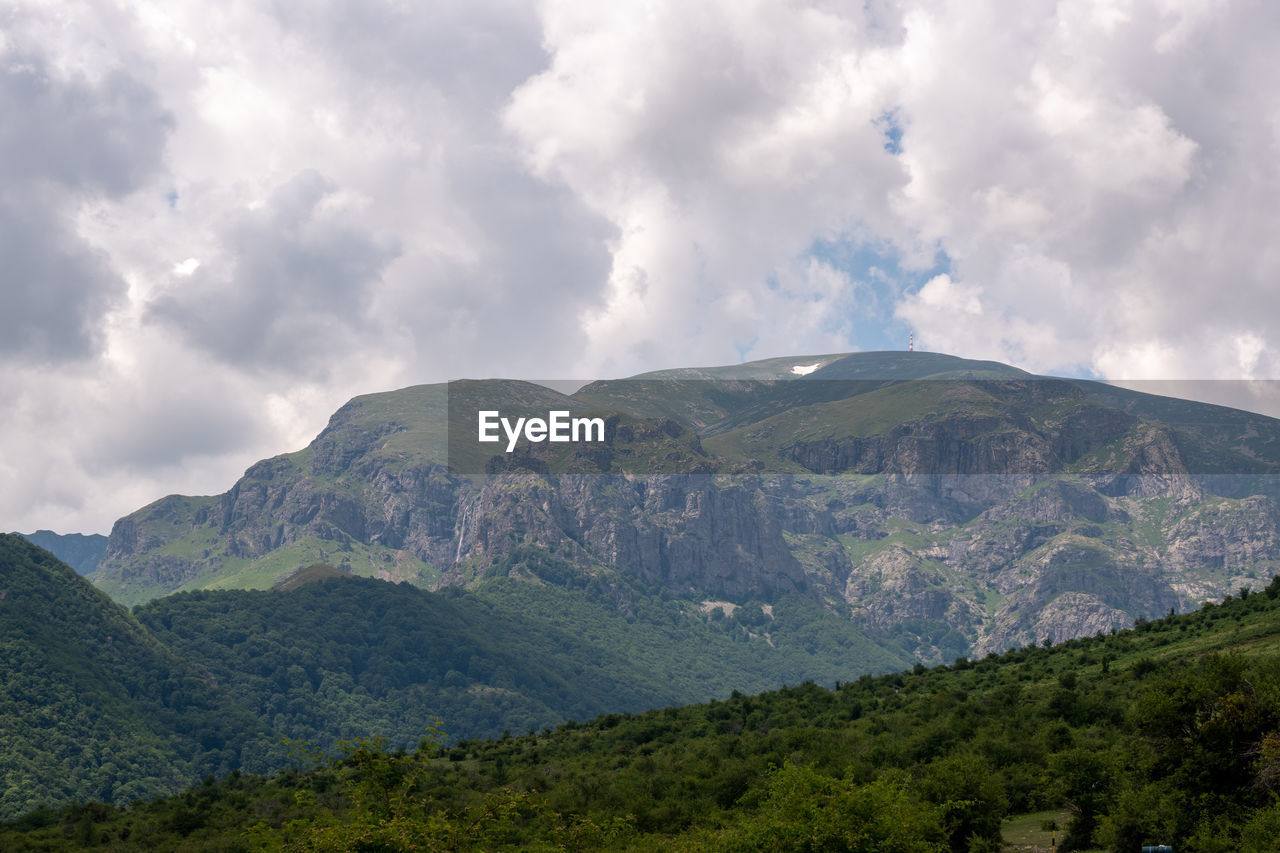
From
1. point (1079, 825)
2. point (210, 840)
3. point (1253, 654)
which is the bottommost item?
point (210, 840)

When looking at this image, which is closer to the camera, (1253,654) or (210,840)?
(1253,654)

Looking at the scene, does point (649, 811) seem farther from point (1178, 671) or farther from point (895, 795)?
point (1178, 671)

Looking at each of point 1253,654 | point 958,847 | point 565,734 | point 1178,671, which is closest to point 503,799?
point 958,847

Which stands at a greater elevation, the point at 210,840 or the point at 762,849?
the point at 762,849

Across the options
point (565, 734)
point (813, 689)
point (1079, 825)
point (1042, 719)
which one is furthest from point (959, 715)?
point (565, 734)

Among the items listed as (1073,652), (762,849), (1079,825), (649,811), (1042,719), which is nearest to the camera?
(762,849)

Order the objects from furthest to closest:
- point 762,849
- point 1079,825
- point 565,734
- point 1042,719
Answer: point 565,734 < point 1042,719 < point 1079,825 < point 762,849
